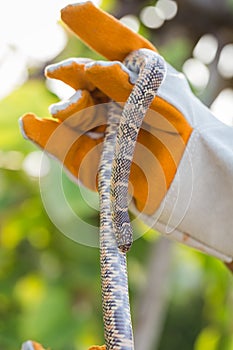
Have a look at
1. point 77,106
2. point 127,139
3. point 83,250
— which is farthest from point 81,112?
point 83,250

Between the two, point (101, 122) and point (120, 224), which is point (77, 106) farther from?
point (120, 224)

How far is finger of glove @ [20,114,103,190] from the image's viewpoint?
0.71 metres

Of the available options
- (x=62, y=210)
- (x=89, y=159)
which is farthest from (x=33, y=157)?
(x=89, y=159)

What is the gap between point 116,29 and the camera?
66cm

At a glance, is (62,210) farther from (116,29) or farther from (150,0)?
(150,0)

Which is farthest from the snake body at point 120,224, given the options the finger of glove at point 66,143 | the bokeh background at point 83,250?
the bokeh background at point 83,250

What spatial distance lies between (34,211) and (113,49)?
1.30 metres

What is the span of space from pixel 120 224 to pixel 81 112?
0.56ft

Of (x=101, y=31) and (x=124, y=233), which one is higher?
(x=101, y=31)

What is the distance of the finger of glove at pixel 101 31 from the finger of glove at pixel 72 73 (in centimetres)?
2

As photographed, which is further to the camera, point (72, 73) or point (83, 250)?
point (83, 250)

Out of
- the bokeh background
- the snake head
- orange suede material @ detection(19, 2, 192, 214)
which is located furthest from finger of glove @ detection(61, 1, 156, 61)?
the bokeh background

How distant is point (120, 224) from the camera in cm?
55

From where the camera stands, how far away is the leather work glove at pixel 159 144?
0.67 metres
